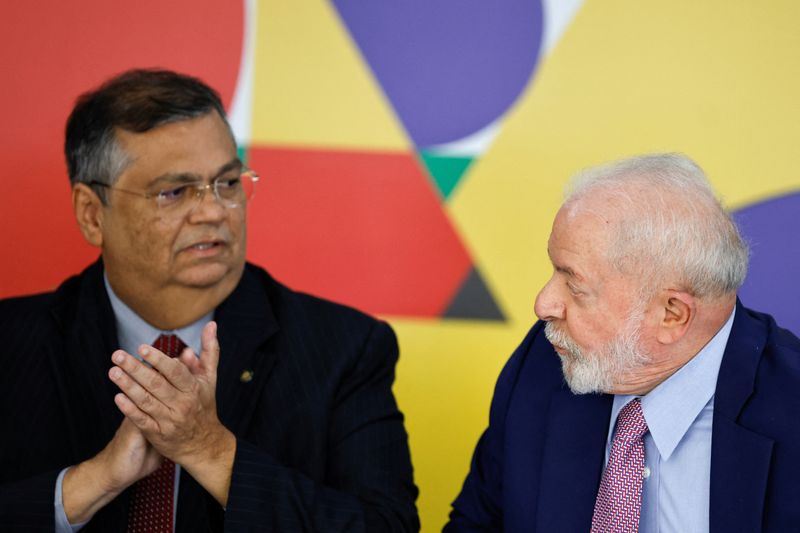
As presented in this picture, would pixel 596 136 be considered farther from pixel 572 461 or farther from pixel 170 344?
pixel 170 344

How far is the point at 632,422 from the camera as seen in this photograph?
2.15 meters

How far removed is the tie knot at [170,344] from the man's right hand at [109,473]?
1.27 ft

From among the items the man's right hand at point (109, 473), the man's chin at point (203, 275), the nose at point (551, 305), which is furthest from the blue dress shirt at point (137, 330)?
the nose at point (551, 305)

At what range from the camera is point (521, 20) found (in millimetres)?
3133

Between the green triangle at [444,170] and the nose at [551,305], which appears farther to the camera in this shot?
the green triangle at [444,170]

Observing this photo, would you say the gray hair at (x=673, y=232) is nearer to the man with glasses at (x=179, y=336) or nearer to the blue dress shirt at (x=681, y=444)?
the blue dress shirt at (x=681, y=444)

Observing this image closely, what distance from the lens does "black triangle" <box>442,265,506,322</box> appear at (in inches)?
125

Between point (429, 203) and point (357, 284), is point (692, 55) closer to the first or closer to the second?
point (429, 203)

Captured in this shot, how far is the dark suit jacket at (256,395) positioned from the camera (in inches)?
95.4

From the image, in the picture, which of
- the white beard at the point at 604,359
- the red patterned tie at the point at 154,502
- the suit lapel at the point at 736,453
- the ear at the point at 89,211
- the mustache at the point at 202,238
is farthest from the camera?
the ear at the point at 89,211

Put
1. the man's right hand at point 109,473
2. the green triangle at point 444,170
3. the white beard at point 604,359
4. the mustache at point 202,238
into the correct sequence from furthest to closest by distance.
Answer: the green triangle at point 444,170 → the mustache at point 202,238 → the man's right hand at point 109,473 → the white beard at point 604,359

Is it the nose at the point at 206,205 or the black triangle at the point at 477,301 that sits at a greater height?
the black triangle at the point at 477,301

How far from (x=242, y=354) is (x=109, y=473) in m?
0.45

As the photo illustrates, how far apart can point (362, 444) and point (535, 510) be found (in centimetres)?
44
